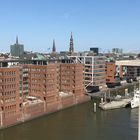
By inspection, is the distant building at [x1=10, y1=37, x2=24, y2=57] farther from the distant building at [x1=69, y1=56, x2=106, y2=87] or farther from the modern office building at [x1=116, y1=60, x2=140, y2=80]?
the distant building at [x1=69, y1=56, x2=106, y2=87]

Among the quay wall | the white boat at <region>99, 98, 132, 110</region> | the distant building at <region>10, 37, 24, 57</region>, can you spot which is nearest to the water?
the quay wall

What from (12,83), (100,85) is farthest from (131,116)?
(100,85)

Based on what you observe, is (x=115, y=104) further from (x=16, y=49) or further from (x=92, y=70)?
(x=16, y=49)

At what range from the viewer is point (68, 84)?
241 ft

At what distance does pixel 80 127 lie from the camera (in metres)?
50.1

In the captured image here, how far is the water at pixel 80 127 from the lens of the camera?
44656 millimetres

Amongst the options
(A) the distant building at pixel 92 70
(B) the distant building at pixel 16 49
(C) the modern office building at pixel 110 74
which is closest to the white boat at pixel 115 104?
(A) the distant building at pixel 92 70

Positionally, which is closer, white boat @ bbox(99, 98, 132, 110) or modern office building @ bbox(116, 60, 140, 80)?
white boat @ bbox(99, 98, 132, 110)

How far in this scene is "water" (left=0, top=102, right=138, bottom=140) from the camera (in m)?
44.7

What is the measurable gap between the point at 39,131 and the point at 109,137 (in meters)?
11.3

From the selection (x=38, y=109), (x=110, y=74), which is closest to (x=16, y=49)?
(x=110, y=74)

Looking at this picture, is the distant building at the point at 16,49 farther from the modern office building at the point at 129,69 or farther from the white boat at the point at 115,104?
the white boat at the point at 115,104

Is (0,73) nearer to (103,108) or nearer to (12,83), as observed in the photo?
(12,83)

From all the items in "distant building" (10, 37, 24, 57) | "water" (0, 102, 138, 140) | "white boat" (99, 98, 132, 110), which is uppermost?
"distant building" (10, 37, 24, 57)
